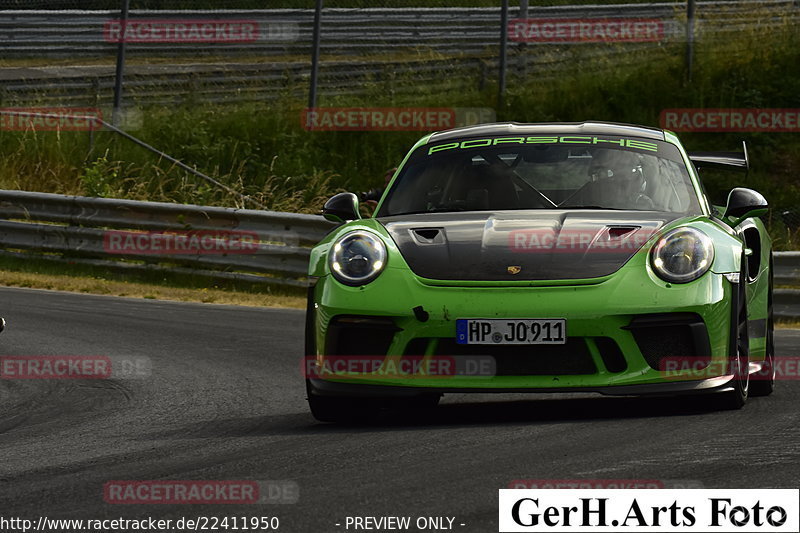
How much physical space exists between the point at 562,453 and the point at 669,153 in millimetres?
2664

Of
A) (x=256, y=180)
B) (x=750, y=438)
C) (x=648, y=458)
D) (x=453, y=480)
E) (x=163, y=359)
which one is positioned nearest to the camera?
(x=453, y=480)

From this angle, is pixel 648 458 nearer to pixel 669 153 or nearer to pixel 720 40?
pixel 669 153

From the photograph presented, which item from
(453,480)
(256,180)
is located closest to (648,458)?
(453,480)

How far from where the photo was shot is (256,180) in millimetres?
18469

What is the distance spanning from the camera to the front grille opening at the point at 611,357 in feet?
20.4
